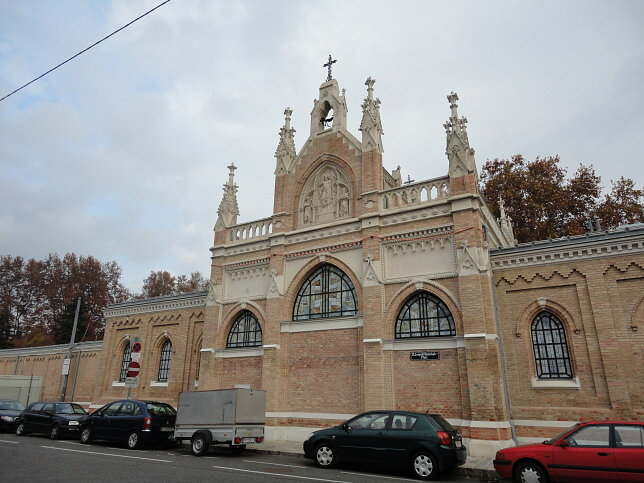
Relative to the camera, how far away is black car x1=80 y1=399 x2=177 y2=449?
49.4ft

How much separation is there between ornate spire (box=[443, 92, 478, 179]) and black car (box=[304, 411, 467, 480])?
8.85 metres

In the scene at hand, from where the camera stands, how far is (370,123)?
62.4 ft

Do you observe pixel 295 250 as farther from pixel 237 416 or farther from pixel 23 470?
pixel 23 470

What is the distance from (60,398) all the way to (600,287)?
30.3 metres

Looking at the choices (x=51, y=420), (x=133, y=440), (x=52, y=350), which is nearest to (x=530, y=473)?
(x=133, y=440)

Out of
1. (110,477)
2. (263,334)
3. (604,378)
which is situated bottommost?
(110,477)

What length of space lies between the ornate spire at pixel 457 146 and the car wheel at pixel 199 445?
12.3 m

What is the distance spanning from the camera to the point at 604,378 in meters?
13.3

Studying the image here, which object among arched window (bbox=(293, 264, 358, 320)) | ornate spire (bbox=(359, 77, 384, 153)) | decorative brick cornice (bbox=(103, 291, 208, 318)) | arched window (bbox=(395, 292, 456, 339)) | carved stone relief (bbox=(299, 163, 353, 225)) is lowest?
arched window (bbox=(395, 292, 456, 339))

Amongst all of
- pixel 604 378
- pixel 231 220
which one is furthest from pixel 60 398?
pixel 604 378

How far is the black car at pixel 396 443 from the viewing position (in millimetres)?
10359

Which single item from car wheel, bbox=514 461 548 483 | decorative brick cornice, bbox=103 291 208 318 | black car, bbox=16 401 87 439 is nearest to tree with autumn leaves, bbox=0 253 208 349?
decorative brick cornice, bbox=103 291 208 318

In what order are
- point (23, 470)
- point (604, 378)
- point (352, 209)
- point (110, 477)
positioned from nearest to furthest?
point (110, 477) → point (23, 470) → point (604, 378) → point (352, 209)

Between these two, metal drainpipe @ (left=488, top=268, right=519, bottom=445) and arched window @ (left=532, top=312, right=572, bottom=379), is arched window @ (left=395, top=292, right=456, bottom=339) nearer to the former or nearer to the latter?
metal drainpipe @ (left=488, top=268, right=519, bottom=445)
